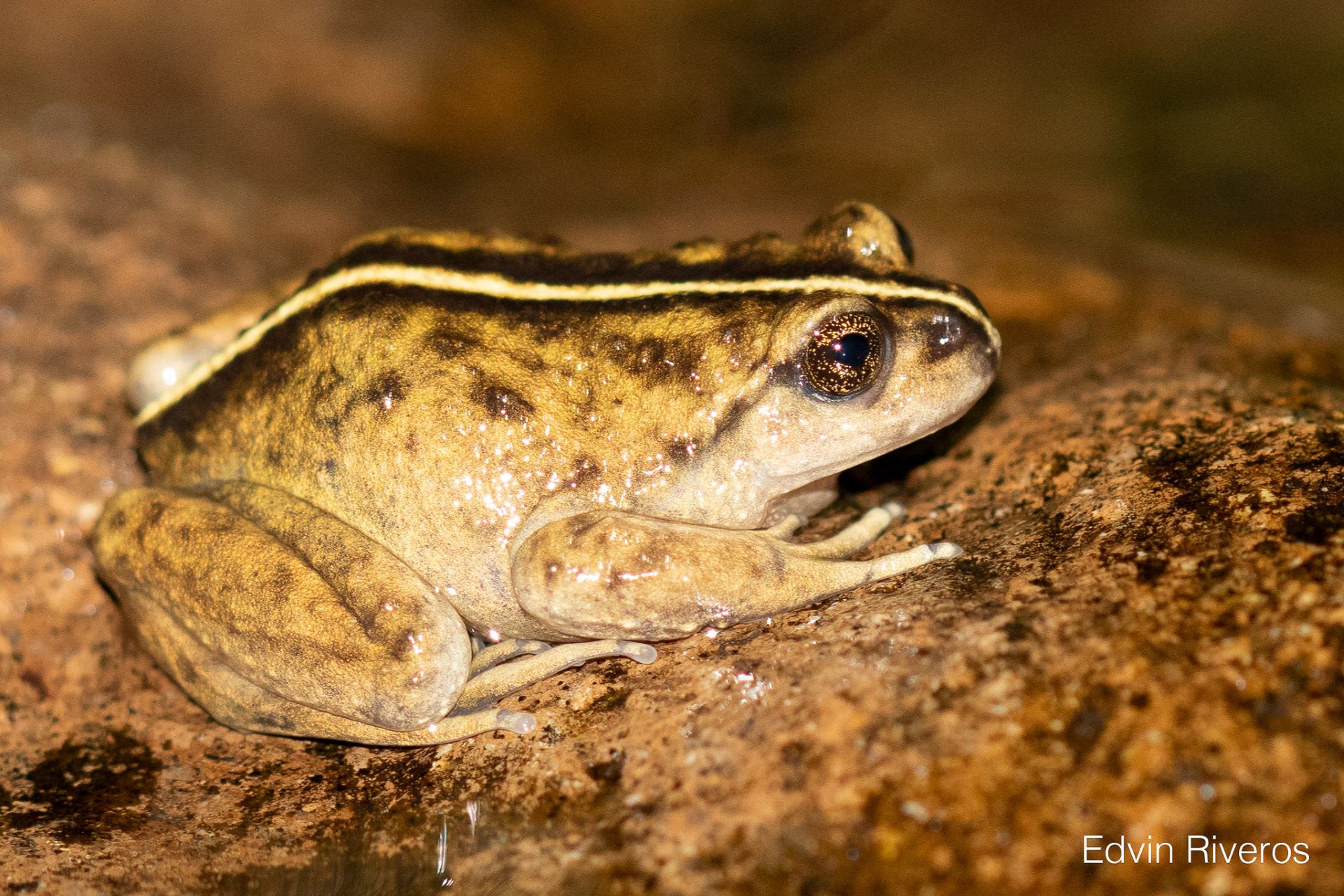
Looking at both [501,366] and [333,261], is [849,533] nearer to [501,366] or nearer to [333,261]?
[501,366]

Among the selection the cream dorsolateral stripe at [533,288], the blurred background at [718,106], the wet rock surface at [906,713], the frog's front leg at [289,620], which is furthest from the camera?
the blurred background at [718,106]

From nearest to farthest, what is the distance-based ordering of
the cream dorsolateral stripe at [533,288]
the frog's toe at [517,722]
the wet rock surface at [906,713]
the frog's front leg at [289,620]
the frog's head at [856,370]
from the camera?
the wet rock surface at [906,713], the frog's toe at [517,722], the frog's front leg at [289,620], the frog's head at [856,370], the cream dorsolateral stripe at [533,288]

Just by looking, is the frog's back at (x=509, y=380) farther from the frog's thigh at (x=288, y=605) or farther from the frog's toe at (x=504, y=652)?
the frog's toe at (x=504, y=652)

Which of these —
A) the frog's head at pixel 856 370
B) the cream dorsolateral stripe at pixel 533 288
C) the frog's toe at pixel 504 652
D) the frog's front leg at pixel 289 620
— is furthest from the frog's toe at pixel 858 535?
the frog's front leg at pixel 289 620

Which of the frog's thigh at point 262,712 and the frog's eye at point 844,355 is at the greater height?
the frog's eye at point 844,355

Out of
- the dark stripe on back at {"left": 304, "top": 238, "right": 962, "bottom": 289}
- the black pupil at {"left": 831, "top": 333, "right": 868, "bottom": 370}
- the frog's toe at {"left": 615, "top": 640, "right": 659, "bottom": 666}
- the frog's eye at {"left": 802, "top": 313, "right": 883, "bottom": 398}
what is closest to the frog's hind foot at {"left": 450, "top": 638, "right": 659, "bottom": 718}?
the frog's toe at {"left": 615, "top": 640, "right": 659, "bottom": 666}

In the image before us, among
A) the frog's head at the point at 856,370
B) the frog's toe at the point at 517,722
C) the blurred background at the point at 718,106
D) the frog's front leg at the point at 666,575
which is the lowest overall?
the frog's toe at the point at 517,722

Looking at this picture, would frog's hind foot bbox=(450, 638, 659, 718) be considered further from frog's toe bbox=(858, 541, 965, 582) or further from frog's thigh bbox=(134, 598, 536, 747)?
frog's toe bbox=(858, 541, 965, 582)
